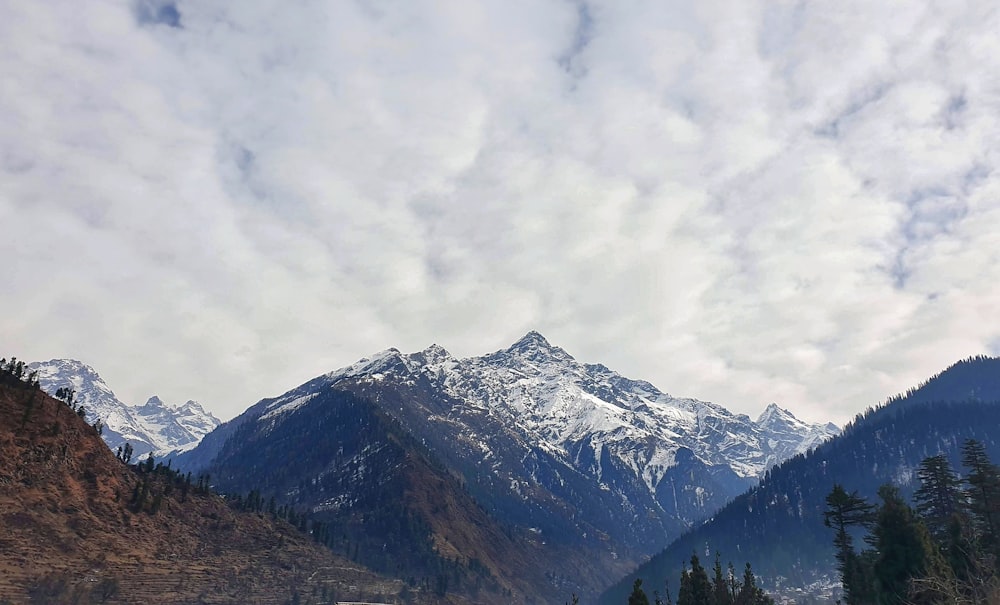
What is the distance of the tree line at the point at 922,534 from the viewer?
58.0 m

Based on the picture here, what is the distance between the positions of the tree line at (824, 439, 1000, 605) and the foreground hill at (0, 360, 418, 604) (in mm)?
135030

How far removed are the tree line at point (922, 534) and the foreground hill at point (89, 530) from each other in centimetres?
13503

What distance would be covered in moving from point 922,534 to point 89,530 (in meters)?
155

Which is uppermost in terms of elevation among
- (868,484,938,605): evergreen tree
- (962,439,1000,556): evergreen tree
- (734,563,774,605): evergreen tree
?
(962,439,1000,556): evergreen tree

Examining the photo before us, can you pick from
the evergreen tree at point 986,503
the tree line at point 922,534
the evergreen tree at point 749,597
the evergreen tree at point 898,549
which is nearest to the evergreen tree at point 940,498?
the tree line at point 922,534

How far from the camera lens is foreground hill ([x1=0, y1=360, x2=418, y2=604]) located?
418 feet

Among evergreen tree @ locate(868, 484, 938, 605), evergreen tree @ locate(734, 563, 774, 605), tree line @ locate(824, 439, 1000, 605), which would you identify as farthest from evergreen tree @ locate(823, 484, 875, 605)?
evergreen tree @ locate(734, 563, 774, 605)

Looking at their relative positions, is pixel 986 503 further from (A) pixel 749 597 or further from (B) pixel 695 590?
(A) pixel 749 597

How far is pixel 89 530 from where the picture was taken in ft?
468

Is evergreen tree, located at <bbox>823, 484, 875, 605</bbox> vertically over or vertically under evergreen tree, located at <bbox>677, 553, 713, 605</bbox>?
over

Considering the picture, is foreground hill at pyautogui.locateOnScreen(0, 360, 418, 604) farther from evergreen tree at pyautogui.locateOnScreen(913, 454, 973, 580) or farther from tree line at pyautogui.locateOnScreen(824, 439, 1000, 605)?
evergreen tree at pyautogui.locateOnScreen(913, 454, 973, 580)

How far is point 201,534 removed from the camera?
183125mm

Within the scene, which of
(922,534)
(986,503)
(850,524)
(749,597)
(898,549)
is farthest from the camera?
(749,597)

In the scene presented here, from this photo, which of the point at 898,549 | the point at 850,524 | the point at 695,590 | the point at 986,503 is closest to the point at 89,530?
the point at 695,590
